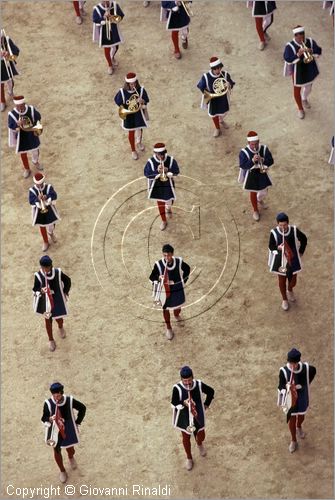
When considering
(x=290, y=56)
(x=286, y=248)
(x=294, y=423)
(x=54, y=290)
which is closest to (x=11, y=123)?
(x=54, y=290)

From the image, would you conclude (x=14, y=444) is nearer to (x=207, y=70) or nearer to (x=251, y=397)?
(x=251, y=397)

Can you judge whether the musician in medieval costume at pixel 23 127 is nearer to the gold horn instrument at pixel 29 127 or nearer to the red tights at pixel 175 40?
the gold horn instrument at pixel 29 127

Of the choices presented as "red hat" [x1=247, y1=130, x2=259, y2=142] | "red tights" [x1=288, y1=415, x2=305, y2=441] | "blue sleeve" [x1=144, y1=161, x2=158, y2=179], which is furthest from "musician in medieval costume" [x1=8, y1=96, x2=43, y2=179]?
"red tights" [x1=288, y1=415, x2=305, y2=441]

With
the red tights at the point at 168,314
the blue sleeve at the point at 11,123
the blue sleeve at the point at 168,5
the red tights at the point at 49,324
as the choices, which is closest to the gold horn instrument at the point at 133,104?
the blue sleeve at the point at 11,123

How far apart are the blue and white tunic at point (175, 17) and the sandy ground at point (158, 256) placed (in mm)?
736

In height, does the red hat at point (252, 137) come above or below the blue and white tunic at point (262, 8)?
below

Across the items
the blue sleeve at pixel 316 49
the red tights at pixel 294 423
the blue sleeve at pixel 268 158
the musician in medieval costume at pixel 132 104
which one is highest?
the blue sleeve at pixel 316 49

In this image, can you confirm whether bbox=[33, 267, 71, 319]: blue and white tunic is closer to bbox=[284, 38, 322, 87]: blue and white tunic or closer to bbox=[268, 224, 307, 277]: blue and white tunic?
bbox=[268, 224, 307, 277]: blue and white tunic

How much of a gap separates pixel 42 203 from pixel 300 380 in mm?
5022

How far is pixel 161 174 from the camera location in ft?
89.8

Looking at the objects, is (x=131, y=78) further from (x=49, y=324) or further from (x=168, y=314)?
(x=49, y=324)

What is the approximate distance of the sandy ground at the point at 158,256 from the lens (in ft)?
82.9

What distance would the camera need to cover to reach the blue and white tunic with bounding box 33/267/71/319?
85.7 feet

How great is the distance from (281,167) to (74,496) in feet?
21.7
